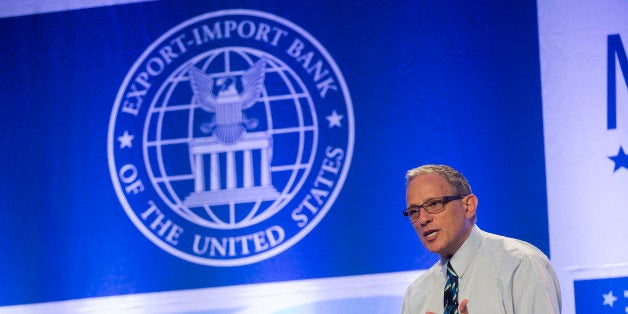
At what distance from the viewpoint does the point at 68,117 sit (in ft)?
13.7

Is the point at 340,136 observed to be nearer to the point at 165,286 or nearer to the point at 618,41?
the point at 165,286

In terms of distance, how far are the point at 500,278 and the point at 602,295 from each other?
5.46 feet

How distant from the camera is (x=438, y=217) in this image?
2375 mm

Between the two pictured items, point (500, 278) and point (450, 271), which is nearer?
point (500, 278)

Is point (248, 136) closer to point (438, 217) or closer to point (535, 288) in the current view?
point (438, 217)

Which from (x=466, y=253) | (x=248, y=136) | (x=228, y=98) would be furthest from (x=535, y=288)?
(x=228, y=98)

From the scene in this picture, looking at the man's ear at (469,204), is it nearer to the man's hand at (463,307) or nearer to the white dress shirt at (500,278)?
the white dress shirt at (500,278)

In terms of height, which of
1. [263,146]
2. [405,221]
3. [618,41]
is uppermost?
[618,41]

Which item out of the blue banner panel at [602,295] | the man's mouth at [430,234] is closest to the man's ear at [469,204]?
the man's mouth at [430,234]

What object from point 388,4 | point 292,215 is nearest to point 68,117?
point 292,215

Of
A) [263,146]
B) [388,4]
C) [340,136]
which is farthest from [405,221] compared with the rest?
[388,4]

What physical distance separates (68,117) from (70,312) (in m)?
0.96

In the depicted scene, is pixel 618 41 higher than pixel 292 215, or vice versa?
pixel 618 41

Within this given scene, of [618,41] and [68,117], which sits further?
[68,117]
